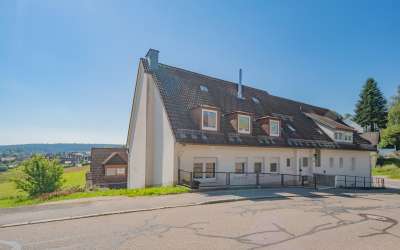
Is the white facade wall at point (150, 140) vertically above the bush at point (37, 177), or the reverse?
the white facade wall at point (150, 140)

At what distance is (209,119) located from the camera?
1819cm

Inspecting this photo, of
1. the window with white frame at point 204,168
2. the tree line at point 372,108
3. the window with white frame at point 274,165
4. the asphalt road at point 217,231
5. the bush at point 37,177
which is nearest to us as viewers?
the asphalt road at point 217,231

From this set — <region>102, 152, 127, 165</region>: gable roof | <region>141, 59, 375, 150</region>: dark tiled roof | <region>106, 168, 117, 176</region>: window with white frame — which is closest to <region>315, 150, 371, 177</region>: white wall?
<region>141, 59, 375, 150</region>: dark tiled roof

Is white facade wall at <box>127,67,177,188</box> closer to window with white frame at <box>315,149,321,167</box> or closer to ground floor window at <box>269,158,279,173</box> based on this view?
ground floor window at <box>269,158,279,173</box>

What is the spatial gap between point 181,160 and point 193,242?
10257 millimetres

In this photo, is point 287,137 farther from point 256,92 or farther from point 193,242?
point 193,242

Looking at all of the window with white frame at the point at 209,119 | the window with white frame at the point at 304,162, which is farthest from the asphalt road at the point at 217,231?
the window with white frame at the point at 304,162

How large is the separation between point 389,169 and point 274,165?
35.3m

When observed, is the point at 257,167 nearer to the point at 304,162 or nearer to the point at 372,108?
the point at 304,162

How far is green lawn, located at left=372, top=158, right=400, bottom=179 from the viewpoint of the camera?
134 ft

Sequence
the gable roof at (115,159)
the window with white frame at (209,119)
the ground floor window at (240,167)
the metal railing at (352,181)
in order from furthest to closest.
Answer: the gable roof at (115,159) < the metal railing at (352,181) < the ground floor window at (240,167) < the window with white frame at (209,119)

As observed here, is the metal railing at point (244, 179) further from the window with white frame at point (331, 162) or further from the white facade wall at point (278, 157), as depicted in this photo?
the window with white frame at point (331, 162)

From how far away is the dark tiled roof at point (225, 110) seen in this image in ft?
57.4

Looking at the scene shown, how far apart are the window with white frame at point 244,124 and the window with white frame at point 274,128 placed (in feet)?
7.58
